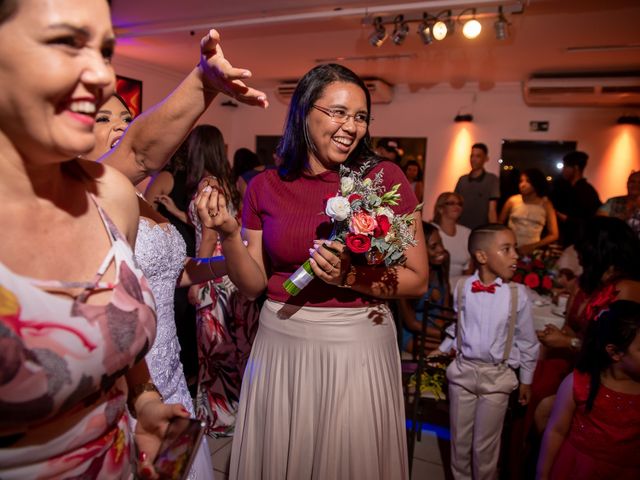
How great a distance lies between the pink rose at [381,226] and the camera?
5.23 ft

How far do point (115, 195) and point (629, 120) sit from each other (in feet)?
34.2

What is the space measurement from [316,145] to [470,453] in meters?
2.27

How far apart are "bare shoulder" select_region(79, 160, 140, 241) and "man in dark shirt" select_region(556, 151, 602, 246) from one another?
7424 mm

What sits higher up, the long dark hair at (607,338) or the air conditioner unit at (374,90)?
the air conditioner unit at (374,90)

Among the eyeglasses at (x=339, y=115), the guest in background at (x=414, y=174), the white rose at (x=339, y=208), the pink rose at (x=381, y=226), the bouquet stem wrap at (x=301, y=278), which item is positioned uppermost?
the guest in background at (x=414, y=174)

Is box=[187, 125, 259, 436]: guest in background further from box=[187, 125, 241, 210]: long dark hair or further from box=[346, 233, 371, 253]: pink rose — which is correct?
box=[346, 233, 371, 253]: pink rose

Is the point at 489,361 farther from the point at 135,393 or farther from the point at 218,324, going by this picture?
the point at 135,393

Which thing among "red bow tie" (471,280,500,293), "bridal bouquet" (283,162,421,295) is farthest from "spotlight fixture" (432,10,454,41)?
"bridal bouquet" (283,162,421,295)

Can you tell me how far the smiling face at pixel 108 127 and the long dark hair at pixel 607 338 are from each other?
7.86 feet

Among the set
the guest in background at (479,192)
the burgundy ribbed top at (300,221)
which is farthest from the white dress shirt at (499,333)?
the guest in background at (479,192)

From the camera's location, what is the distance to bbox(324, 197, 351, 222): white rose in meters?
1.58

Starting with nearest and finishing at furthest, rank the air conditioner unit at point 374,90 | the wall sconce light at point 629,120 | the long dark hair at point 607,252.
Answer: the long dark hair at point 607,252, the wall sconce light at point 629,120, the air conditioner unit at point 374,90

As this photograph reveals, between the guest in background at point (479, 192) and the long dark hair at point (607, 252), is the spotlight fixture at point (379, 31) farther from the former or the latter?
the long dark hair at point (607, 252)

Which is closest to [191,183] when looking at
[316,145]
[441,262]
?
[316,145]
